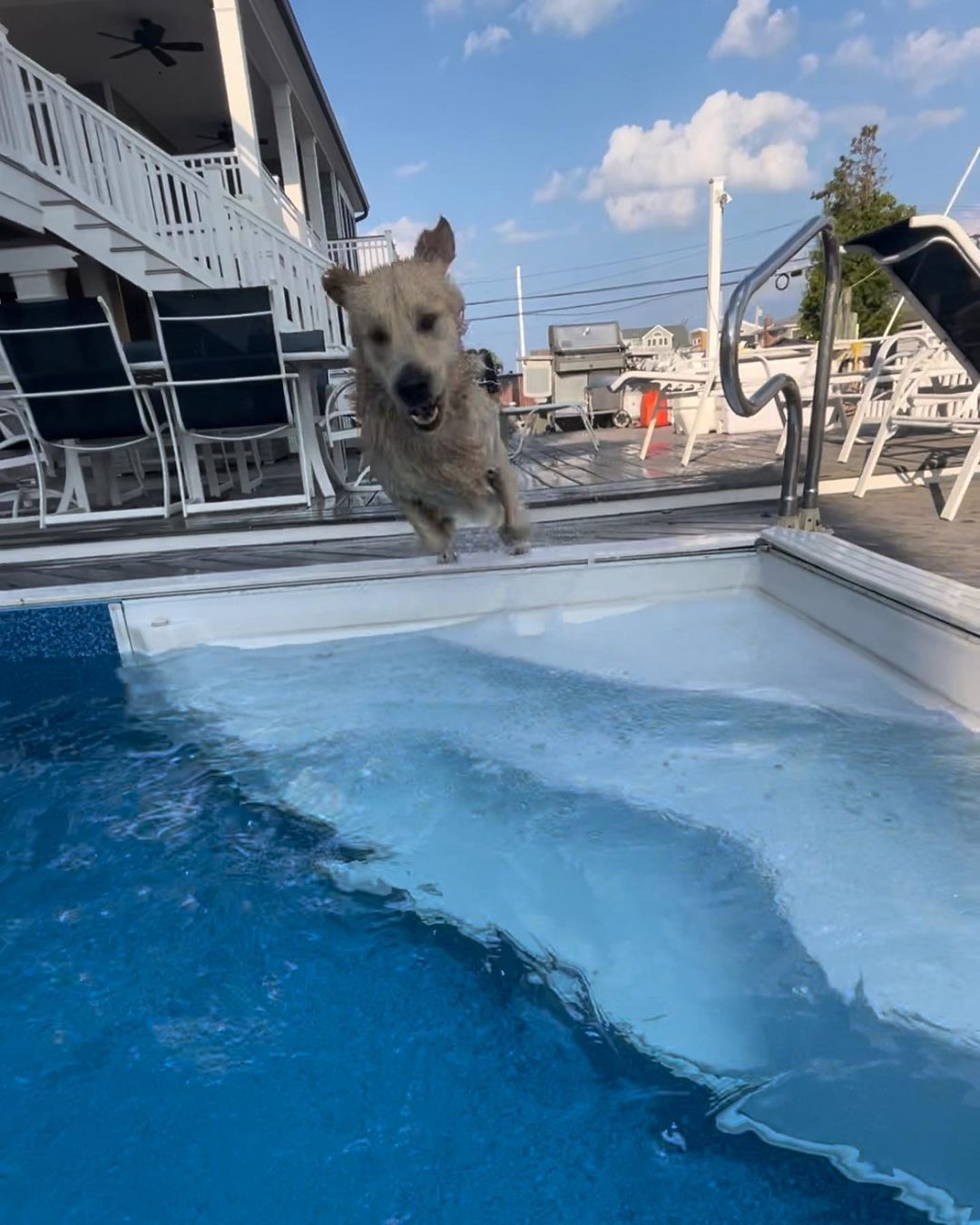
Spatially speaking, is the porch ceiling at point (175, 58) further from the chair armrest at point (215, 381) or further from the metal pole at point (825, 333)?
the metal pole at point (825, 333)

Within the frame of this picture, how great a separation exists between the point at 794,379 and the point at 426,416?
1751mm

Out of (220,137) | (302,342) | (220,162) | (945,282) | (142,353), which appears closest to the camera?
(945,282)

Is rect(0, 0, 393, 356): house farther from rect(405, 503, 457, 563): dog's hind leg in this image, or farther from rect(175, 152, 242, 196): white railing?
rect(405, 503, 457, 563): dog's hind leg

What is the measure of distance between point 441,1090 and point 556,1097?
19 cm

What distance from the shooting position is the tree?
511 inches

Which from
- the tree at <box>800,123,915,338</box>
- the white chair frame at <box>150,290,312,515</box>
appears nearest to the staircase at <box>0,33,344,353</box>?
the white chair frame at <box>150,290,312,515</box>

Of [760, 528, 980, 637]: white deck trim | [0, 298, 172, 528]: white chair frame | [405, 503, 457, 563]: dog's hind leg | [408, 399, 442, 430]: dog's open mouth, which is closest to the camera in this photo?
[760, 528, 980, 637]: white deck trim

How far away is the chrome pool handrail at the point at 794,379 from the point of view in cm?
275

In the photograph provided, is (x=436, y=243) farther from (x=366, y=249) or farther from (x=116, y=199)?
(x=366, y=249)

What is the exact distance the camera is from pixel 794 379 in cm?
332

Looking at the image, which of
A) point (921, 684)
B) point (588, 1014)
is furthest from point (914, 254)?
point (588, 1014)

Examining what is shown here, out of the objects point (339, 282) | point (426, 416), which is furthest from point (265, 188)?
point (426, 416)

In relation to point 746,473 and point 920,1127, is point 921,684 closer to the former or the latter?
point 920,1127

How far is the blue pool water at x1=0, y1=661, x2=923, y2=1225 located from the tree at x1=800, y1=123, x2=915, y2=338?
1266 cm
